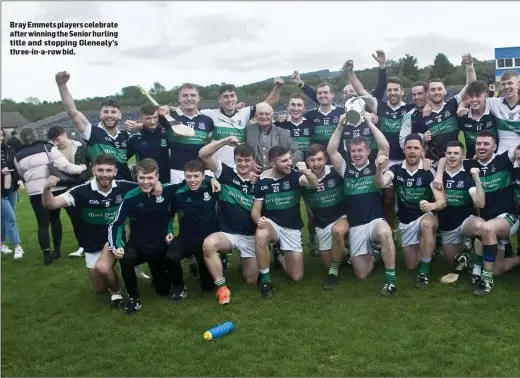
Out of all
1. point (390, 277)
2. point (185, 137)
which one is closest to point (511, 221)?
point (390, 277)

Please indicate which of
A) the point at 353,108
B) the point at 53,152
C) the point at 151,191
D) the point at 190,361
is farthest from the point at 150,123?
the point at 190,361

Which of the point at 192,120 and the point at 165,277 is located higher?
the point at 192,120

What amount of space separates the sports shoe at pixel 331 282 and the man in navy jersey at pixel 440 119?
203 cm

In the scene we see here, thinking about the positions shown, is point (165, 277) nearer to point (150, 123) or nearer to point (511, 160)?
point (150, 123)

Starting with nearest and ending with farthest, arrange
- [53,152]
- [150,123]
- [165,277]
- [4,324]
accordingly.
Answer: [4,324] → [165,277] → [150,123] → [53,152]

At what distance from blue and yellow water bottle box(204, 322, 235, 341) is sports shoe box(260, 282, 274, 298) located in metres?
0.82

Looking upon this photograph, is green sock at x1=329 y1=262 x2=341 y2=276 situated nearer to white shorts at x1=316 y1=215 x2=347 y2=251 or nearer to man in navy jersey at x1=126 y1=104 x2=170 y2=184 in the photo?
white shorts at x1=316 y1=215 x2=347 y2=251

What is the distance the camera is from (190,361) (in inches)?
157

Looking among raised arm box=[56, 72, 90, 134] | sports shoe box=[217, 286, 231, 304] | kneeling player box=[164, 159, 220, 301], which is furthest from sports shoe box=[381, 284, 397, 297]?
raised arm box=[56, 72, 90, 134]

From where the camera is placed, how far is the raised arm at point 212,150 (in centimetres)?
531

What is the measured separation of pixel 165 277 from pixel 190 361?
1.56m

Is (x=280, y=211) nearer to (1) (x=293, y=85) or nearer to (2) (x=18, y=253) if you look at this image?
(1) (x=293, y=85)

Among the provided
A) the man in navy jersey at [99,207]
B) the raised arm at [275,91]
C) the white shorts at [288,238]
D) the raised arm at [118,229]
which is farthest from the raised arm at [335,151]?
the raised arm at [118,229]

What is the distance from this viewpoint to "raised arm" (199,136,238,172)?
5309 millimetres
